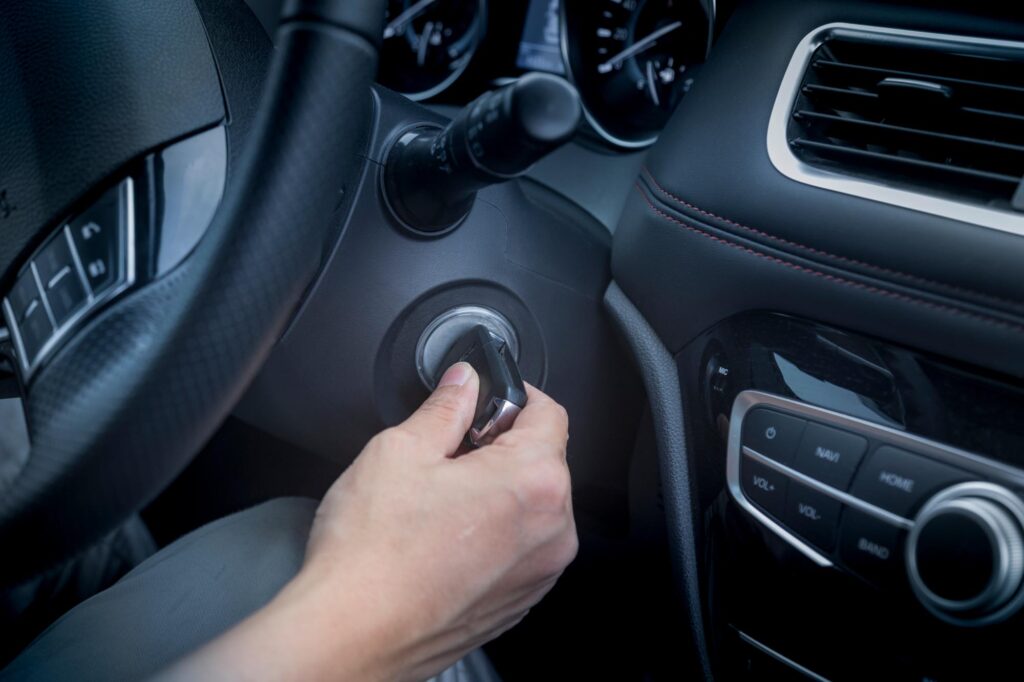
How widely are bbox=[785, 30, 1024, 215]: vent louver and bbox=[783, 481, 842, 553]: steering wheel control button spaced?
0.87ft

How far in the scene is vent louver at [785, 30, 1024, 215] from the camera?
633 millimetres

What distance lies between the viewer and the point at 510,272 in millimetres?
895

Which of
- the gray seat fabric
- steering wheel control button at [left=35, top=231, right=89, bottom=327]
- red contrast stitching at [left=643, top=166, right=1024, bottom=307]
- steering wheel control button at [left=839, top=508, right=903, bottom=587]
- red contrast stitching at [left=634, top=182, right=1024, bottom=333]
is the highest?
steering wheel control button at [left=35, top=231, right=89, bottom=327]

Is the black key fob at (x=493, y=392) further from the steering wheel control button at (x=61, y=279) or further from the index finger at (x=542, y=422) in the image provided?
the steering wheel control button at (x=61, y=279)

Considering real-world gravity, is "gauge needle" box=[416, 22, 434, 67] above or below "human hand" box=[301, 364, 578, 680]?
above

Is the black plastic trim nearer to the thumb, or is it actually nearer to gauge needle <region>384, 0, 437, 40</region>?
the thumb

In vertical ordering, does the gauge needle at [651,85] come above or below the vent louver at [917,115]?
below

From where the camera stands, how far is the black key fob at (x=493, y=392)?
67cm

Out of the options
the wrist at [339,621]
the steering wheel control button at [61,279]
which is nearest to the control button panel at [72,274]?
the steering wheel control button at [61,279]

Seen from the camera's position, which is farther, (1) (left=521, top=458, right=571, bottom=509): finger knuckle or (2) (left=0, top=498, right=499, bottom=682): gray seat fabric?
(2) (left=0, top=498, right=499, bottom=682): gray seat fabric

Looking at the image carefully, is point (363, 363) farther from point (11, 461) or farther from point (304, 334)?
point (11, 461)

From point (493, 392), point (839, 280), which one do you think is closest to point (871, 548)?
point (839, 280)

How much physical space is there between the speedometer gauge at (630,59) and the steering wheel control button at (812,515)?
0.56 metres

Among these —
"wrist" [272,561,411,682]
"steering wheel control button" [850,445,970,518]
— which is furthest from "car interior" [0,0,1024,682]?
"wrist" [272,561,411,682]
